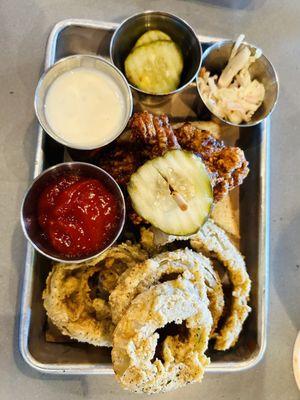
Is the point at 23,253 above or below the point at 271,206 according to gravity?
below

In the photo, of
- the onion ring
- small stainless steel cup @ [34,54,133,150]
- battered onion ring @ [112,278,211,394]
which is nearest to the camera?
battered onion ring @ [112,278,211,394]

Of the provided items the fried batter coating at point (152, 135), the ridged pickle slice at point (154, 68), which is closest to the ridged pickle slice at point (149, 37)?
the ridged pickle slice at point (154, 68)

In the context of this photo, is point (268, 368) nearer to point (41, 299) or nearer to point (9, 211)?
point (41, 299)

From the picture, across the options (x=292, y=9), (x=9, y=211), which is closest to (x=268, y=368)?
(x=9, y=211)

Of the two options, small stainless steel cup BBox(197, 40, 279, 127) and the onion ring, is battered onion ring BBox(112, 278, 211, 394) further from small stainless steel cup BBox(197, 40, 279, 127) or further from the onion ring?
small stainless steel cup BBox(197, 40, 279, 127)

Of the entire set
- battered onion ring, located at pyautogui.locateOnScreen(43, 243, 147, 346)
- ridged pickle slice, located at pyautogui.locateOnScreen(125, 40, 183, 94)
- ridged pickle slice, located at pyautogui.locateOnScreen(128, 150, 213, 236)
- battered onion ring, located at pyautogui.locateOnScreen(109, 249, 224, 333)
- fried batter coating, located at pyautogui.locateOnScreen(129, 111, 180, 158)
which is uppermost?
ridged pickle slice, located at pyautogui.locateOnScreen(125, 40, 183, 94)

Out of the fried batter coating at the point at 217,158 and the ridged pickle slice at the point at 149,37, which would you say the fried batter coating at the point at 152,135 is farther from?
the ridged pickle slice at the point at 149,37

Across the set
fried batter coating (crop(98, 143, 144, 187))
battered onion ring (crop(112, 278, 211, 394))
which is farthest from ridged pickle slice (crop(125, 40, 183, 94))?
battered onion ring (crop(112, 278, 211, 394))
